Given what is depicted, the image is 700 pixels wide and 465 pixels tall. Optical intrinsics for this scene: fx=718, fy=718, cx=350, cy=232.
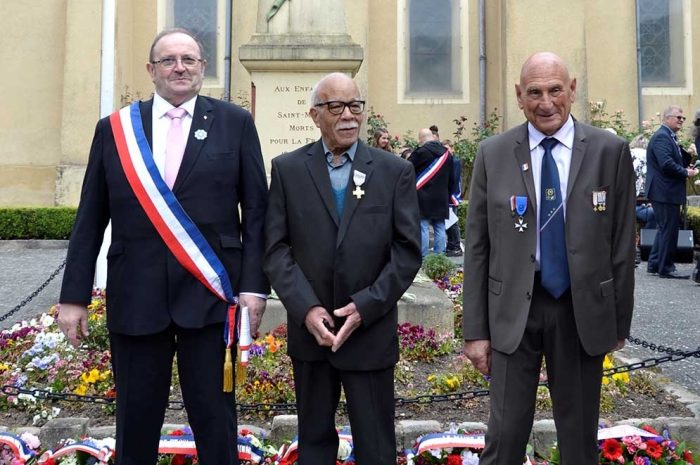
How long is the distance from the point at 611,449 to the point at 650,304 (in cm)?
490

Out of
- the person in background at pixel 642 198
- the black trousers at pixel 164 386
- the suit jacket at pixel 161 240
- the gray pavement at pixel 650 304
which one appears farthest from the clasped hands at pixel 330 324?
the person in background at pixel 642 198

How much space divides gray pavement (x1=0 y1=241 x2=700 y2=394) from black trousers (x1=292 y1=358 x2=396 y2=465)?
10.1 ft

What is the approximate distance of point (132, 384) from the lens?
2787mm

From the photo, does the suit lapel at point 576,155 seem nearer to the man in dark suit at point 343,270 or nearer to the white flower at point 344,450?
the man in dark suit at point 343,270

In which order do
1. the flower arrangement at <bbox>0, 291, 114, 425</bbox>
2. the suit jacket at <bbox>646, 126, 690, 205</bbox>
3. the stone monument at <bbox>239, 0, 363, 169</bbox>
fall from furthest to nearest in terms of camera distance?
the suit jacket at <bbox>646, 126, 690, 205</bbox> < the stone monument at <bbox>239, 0, 363, 169</bbox> < the flower arrangement at <bbox>0, 291, 114, 425</bbox>

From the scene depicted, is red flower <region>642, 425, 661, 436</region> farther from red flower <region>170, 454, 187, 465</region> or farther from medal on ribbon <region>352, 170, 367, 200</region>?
red flower <region>170, 454, 187, 465</region>

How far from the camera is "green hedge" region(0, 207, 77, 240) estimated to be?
1388cm

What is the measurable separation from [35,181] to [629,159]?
54.5 ft

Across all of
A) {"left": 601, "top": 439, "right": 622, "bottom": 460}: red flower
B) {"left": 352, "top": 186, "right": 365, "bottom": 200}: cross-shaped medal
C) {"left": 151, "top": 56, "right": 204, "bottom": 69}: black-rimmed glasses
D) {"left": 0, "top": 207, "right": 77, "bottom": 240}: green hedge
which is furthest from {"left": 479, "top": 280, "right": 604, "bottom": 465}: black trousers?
{"left": 0, "top": 207, "right": 77, "bottom": 240}: green hedge

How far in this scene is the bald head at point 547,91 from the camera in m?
2.64

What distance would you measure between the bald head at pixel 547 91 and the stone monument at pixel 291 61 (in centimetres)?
414

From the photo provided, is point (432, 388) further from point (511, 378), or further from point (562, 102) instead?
point (562, 102)

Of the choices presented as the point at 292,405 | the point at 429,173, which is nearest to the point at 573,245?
the point at 292,405

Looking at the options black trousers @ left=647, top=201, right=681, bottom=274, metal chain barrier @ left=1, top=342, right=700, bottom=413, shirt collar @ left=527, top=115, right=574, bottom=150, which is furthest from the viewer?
black trousers @ left=647, top=201, right=681, bottom=274
